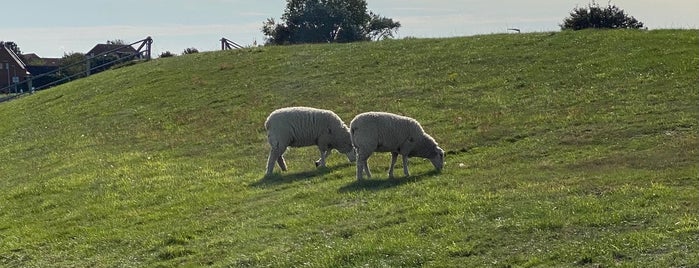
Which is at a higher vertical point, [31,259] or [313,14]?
[313,14]

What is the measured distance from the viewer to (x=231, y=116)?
28.8 metres

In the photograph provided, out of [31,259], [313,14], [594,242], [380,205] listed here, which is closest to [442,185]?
Answer: [380,205]

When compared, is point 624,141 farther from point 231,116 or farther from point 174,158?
point 231,116

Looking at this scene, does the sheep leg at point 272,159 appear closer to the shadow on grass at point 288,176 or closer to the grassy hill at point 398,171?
the shadow on grass at point 288,176

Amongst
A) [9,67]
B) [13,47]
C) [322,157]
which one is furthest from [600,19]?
[13,47]

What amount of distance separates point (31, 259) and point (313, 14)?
183 ft

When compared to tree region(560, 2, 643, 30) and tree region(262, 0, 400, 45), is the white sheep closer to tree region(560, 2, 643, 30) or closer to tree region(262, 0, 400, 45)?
tree region(560, 2, 643, 30)

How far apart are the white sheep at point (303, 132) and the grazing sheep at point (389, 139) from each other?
70.8 inches

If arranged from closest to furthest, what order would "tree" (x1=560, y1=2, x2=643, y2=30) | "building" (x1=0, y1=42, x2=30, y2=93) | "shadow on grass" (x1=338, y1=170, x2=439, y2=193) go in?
1. "shadow on grass" (x1=338, y1=170, x2=439, y2=193)
2. "tree" (x1=560, y1=2, x2=643, y2=30)
3. "building" (x1=0, y1=42, x2=30, y2=93)

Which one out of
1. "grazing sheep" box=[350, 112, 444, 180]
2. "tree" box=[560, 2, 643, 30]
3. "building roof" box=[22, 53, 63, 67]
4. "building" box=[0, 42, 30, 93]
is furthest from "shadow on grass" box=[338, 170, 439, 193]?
"building roof" box=[22, 53, 63, 67]

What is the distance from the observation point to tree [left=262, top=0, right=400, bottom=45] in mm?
68438

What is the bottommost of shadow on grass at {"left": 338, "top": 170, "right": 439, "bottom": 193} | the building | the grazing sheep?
shadow on grass at {"left": 338, "top": 170, "right": 439, "bottom": 193}

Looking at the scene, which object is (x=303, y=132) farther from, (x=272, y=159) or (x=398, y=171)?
(x=398, y=171)

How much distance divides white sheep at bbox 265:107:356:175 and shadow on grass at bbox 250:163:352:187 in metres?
0.30
